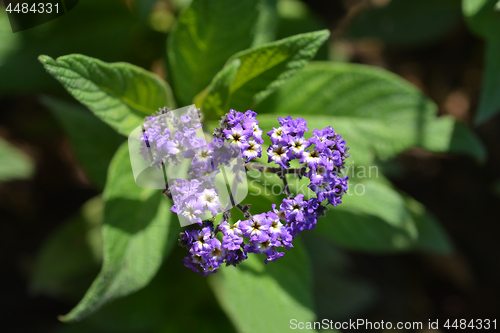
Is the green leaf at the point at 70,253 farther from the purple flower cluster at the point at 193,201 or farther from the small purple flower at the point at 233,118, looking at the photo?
the small purple flower at the point at 233,118

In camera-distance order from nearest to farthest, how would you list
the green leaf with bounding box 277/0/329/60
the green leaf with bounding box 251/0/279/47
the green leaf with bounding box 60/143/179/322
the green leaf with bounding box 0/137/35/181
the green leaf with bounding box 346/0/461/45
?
the green leaf with bounding box 60/143/179/322 → the green leaf with bounding box 251/0/279/47 → the green leaf with bounding box 0/137/35/181 → the green leaf with bounding box 277/0/329/60 → the green leaf with bounding box 346/0/461/45

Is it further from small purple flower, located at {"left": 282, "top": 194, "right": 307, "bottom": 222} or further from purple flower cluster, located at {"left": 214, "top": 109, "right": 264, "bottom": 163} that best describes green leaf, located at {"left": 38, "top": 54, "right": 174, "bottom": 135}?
small purple flower, located at {"left": 282, "top": 194, "right": 307, "bottom": 222}

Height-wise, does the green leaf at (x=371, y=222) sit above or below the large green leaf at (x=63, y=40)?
below

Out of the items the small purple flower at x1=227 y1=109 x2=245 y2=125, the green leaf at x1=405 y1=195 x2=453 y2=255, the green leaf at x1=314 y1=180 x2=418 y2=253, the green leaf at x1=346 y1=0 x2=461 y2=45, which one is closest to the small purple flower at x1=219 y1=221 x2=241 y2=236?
the small purple flower at x1=227 y1=109 x2=245 y2=125

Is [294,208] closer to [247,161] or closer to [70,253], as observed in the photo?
[247,161]

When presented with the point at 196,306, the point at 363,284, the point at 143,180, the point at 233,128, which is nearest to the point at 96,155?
the point at 143,180

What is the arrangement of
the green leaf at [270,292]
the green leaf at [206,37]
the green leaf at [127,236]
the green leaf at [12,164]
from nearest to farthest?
the green leaf at [127,236]
the green leaf at [206,37]
the green leaf at [270,292]
the green leaf at [12,164]

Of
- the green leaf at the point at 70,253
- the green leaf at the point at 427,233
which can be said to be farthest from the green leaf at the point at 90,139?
the green leaf at the point at 427,233

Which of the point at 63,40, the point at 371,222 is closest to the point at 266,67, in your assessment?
the point at 371,222
